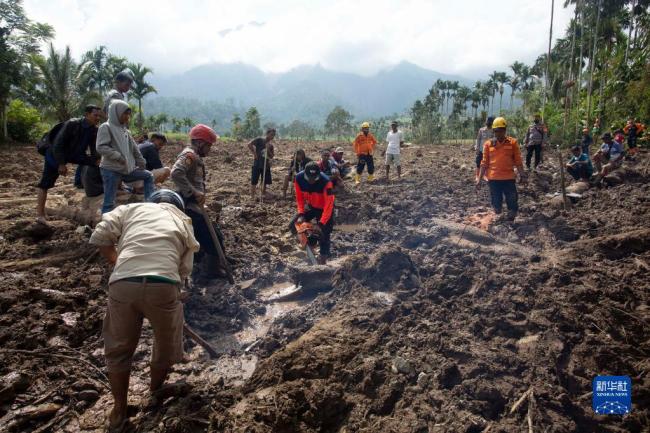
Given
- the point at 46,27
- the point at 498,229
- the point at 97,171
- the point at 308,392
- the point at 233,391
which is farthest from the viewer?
the point at 46,27

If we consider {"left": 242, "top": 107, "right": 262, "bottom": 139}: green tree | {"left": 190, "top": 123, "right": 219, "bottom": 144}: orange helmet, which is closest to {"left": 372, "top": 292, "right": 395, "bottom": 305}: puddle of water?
{"left": 190, "top": 123, "right": 219, "bottom": 144}: orange helmet

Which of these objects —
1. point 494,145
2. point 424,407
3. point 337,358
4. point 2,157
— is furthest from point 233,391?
point 2,157

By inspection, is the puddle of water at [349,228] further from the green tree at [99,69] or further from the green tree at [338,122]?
the green tree at [338,122]

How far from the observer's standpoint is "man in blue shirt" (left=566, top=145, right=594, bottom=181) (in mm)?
9586

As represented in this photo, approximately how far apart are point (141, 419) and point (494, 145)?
634 centimetres

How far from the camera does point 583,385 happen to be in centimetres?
269

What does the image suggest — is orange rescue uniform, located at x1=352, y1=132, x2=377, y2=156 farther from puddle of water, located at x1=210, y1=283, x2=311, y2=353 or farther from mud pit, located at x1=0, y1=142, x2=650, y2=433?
puddle of water, located at x1=210, y1=283, x2=311, y2=353

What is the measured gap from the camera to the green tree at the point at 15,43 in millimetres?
19062

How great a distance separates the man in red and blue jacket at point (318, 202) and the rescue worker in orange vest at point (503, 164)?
9.98 ft

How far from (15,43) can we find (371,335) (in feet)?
94.0

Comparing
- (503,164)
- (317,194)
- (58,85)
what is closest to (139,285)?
(317,194)

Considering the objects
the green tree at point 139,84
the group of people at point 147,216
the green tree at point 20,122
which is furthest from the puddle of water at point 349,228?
the green tree at point 139,84

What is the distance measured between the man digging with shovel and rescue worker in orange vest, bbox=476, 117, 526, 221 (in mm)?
4599

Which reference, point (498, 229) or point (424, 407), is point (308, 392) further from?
point (498, 229)
